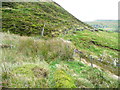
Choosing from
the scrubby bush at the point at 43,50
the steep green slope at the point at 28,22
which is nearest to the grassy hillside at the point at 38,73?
the scrubby bush at the point at 43,50

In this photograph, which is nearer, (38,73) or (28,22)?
(38,73)

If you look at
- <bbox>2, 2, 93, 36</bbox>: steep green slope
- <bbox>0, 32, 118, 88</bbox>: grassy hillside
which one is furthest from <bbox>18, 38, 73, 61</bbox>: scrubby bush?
<bbox>2, 2, 93, 36</bbox>: steep green slope

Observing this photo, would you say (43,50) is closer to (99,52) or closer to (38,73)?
(38,73)

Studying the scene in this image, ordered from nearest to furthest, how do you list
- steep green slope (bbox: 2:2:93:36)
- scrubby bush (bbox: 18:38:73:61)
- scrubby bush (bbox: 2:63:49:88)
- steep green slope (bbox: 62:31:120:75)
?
scrubby bush (bbox: 2:63:49:88)
scrubby bush (bbox: 18:38:73:61)
steep green slope (bbox: 62:31:120:75)
steep green slope (bbox: 2:2:93:36)

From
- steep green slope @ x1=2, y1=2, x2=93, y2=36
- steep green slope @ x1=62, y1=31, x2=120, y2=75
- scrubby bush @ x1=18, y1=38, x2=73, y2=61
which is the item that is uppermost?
steep green slope @ x1=2, y1=2, x2=93, y2=36

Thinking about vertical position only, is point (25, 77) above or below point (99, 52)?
above

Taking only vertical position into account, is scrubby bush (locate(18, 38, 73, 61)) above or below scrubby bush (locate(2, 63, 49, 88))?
above

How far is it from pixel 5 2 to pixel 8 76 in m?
47.8

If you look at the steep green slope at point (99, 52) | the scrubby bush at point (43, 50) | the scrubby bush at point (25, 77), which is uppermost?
the scrubby bush at point (43, 50)

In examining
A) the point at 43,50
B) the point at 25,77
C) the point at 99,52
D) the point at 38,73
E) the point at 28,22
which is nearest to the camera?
the point at 25,77

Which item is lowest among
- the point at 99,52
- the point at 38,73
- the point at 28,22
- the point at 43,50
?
the point at 99,52

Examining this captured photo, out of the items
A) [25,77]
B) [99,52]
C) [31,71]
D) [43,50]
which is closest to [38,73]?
[31,71]

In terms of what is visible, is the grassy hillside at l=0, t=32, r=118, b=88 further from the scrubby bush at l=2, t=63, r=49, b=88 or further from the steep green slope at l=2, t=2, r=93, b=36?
the steep green slope at l=2, t=2, r=93, b=36

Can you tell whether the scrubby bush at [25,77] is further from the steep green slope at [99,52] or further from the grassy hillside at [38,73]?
the steep green slope at [99,52]
